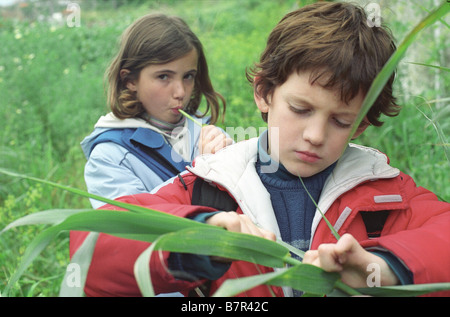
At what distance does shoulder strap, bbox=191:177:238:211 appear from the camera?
4.08 ft

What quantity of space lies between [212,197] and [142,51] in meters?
1.21

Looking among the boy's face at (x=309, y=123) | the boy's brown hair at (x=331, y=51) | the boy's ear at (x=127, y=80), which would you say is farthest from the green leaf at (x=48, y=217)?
the boy's ear at (x=127, y=80)

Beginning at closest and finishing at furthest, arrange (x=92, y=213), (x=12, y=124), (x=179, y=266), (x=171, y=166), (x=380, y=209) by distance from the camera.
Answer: (x=92, y=213)
(x=179, y=266)
(x=380, y=209)
(x=171, y=166)
(x=12, y=124)

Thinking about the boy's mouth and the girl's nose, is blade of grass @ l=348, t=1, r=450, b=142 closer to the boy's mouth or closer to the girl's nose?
the boy's mouth

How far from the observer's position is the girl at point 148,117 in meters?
2.01

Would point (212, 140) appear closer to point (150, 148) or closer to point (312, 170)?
point (150, 148)

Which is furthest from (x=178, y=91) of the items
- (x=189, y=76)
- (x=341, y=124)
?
(x=341, y=124)

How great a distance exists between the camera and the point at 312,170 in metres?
1.28

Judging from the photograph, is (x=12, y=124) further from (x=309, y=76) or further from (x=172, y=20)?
(x=309, y=76)


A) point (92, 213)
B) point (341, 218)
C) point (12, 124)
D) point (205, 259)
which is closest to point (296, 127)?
point (341, 218)

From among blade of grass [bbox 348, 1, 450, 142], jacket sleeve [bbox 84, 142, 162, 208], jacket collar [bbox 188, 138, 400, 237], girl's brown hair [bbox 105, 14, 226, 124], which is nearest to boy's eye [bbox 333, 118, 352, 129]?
jacket collar [bbox 188, 138, 400, 237]

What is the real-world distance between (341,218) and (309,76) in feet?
1.14

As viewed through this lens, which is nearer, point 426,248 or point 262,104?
point 426,248
